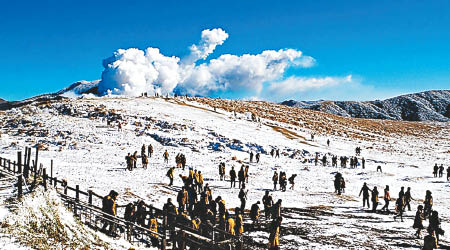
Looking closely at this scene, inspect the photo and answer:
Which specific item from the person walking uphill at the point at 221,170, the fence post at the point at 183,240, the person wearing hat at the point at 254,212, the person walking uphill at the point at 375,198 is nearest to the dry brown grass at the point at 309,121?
the person walking uphill at the point at 221,170

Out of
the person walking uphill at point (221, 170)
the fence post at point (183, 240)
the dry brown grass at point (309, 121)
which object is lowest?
the fence post at point (183, 240)

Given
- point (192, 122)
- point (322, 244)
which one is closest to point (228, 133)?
point (192, 122)

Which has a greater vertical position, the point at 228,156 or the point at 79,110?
the point at 79,110

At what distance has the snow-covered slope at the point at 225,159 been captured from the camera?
1702cm

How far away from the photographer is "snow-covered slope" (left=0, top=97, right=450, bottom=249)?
17.0 m

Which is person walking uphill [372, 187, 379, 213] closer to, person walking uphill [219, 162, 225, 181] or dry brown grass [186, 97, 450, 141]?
person walking uphill [219, 162, 225, 181]

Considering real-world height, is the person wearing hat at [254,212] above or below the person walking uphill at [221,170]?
below

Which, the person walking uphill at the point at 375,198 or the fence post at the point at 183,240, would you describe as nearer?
the fence post at the point at 183,240

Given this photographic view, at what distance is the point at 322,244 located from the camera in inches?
542

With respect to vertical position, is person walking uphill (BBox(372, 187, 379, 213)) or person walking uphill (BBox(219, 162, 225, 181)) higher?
person walking uphill (BBox(219, 162, 225, 181))

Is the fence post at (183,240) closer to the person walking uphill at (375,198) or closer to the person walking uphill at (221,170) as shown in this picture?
the person walking uphill at (375,198)

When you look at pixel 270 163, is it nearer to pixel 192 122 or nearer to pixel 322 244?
pixel 192 122

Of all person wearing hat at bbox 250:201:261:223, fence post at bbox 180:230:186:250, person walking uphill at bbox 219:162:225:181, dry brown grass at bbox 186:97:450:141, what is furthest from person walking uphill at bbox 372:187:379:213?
dry brown grass at bbox 186:97:450:141

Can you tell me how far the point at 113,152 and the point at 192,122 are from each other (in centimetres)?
1821
